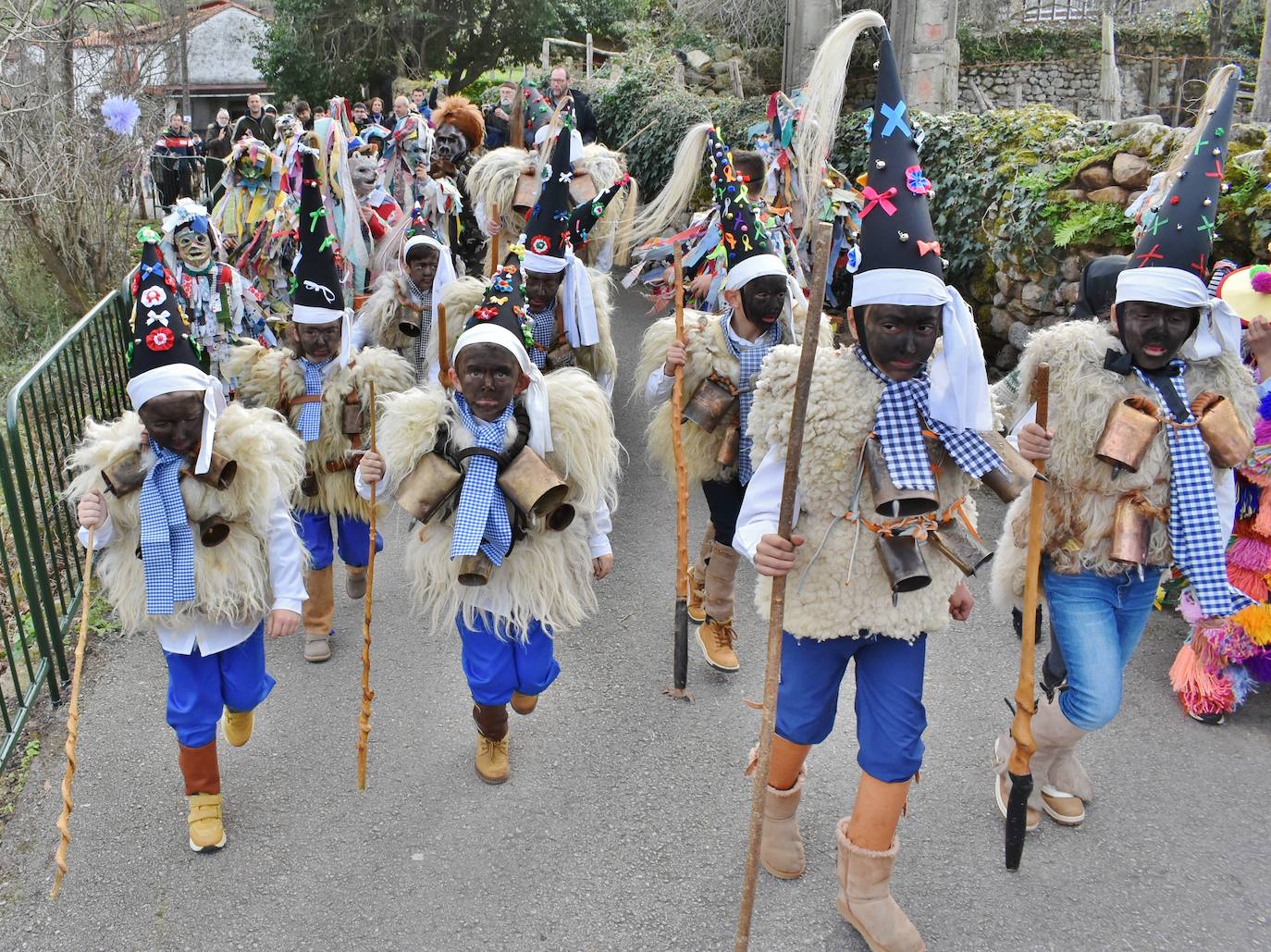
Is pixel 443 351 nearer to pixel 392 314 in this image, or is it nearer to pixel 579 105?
pixel 392 314

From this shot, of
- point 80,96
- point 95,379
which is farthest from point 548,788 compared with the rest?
point 80,96

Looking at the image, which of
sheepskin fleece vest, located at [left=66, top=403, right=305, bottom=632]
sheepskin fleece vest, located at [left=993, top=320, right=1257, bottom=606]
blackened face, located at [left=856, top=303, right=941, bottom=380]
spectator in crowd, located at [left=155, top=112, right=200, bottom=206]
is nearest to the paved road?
sheepskin fleece vest, located at [left=66, top=403, right=305, bottom=632]

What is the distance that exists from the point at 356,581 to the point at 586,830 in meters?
2.26

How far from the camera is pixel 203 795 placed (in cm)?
363

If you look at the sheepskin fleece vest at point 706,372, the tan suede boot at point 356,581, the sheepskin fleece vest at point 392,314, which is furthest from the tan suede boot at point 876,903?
the sheepskin fleece vest at point 392,314

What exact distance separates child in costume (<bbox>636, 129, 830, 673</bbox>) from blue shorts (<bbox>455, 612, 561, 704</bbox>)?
115cm

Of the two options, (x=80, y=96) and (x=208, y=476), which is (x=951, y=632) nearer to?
(x=208, y=476)

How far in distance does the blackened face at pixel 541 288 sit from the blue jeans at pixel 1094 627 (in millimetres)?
3027

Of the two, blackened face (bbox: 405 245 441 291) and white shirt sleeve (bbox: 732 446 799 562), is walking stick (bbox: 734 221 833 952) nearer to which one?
white shirt sleeve (bbox: 732 446 799 562)

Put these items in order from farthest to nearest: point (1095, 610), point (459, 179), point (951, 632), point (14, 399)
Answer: point (459, 179) → point (951, 632) → point (14, 399) → point (1095, 610)

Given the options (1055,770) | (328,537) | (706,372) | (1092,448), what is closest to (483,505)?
(706,372)

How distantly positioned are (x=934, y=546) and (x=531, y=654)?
1.56 metres

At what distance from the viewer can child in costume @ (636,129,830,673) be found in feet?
14.8

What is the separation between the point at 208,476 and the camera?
345 centimetres
